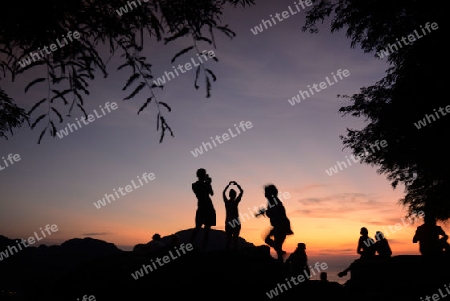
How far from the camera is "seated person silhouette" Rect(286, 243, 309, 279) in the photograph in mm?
10092

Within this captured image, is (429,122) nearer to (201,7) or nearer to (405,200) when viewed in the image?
(405,200)

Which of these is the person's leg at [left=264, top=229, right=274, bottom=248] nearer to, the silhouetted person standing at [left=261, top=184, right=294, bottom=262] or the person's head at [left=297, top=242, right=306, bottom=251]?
the silhouetted person standing at [left=261, top=184, right=294, bottom=262]

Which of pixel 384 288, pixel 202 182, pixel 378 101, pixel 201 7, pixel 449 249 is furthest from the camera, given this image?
pixel 378 101

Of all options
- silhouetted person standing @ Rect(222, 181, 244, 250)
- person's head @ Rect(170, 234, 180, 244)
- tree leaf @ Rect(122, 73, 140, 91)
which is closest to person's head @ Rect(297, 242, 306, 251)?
silhouetted person standing @ Rect(222, 181, 244, 250)

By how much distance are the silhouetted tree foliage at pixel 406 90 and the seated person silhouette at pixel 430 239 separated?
346 centimetres

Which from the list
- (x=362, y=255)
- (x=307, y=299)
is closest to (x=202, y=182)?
(x=307, y=299)

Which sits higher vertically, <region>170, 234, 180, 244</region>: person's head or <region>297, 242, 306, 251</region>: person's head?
<region>170, 234, 180, 244</region>: person's head

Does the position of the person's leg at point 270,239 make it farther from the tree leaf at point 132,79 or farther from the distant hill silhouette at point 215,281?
the tree leaf at point 132,79

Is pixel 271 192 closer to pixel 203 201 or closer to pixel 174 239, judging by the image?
pixel 203 201

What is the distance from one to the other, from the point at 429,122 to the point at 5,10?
13.1 m

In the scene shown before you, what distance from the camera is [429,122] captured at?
12.2 metres

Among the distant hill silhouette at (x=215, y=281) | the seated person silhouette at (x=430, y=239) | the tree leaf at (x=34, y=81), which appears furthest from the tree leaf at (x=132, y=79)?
the seated person silhouette at (x=430, y=239)

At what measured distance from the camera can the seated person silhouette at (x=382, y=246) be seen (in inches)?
465

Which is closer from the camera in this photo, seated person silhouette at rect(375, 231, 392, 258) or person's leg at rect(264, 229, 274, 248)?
person's leg at rect(264, 229, 274, 248)
